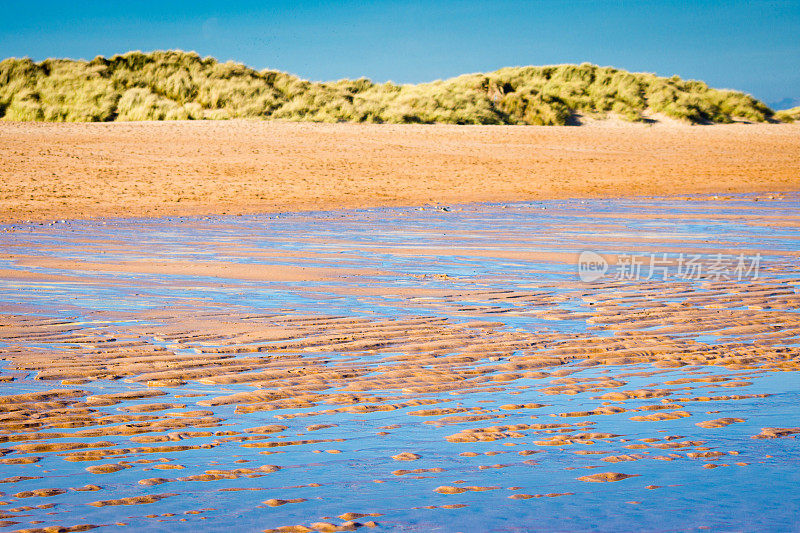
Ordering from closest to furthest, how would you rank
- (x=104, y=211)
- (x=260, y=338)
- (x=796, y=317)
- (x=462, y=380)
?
(x=462, y=380) → (x=260, y=338) → (x=796, y=317) → (x=104, y=211)

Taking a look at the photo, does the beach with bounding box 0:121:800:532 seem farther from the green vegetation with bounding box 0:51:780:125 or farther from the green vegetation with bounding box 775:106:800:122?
the green vegetation with bounding box 775:106:800:122

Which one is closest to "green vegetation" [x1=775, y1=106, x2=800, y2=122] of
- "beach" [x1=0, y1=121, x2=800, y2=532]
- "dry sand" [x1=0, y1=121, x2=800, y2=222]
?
"dry sand" [x1=0, y1=121, x2=800, y2=222]

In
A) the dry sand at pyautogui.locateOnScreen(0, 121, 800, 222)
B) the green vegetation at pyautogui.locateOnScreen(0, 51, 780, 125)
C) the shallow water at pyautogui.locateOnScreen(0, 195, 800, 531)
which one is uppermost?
the green vegetation at pyautogui.locateOnScreen(0, 51, 780, 125)

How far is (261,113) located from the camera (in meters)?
34.5

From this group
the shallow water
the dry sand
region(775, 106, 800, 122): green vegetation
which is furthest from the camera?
region(775, 106, 800, 122): green vegetation

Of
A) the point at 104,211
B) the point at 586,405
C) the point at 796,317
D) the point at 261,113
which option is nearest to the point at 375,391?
the point at 586,405

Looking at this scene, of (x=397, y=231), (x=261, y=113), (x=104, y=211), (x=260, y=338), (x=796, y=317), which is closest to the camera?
(x=260, y=338)

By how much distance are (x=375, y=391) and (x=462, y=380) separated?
40cm

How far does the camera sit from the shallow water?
2873 mm

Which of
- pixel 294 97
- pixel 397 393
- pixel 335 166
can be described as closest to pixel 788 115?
pixel 294 97

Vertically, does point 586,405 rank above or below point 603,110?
below

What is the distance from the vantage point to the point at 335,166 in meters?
19.6

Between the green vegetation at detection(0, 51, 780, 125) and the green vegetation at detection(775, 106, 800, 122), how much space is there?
0.51 metres

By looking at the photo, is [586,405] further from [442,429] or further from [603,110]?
[603,110]
